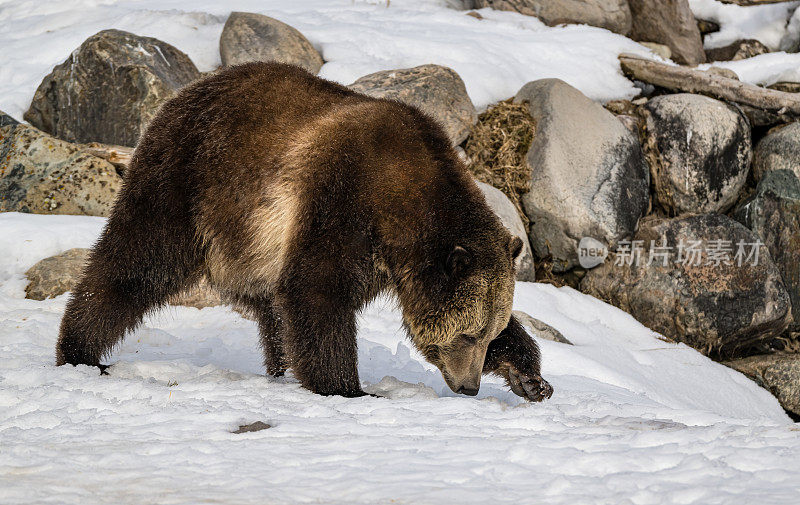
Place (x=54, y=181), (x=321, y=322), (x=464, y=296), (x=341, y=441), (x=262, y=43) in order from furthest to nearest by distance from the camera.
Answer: (x=262, y=43)
(x=54, y=181)
(x=464, y=296)
(x=321, y=322)
(x=341, y=441)

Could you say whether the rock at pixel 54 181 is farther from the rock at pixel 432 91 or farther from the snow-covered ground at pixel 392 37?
the rock at pixel 432 91

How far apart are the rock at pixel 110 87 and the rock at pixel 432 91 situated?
2482 millimetres

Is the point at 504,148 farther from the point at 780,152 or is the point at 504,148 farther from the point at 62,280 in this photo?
the point at 62,280

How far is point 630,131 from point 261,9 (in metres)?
6.20

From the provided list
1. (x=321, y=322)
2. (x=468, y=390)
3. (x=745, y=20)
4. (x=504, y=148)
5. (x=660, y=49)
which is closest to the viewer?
(x=321, y=322)

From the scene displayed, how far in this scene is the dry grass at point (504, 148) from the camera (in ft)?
34.6

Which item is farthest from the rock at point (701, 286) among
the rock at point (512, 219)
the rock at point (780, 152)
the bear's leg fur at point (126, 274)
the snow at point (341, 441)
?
the bear's leg fur at point (126, 274)

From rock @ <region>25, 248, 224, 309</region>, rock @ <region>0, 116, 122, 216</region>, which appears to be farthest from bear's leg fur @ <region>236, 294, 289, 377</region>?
rock @ <region>0, 116, 122, 216</region>

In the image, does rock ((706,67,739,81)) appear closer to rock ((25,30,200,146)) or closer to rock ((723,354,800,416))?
rock ((723,354,800,416))

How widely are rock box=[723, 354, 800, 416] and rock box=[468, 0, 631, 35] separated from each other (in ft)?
20.5

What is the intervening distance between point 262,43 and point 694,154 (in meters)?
6.21

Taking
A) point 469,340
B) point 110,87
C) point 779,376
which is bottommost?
point 779,376

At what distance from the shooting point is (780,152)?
11391 millimetres

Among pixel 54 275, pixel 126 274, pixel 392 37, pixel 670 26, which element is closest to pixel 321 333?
pixel 126 274
